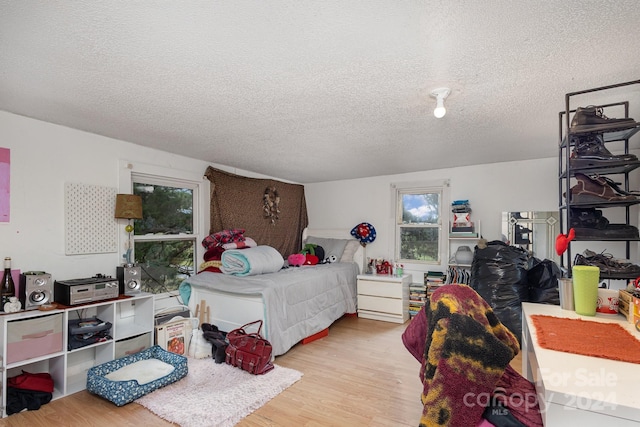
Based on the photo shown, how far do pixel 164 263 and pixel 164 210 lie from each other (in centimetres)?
58

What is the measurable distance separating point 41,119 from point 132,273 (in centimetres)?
141

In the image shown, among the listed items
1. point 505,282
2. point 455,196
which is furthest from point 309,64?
point 455,196

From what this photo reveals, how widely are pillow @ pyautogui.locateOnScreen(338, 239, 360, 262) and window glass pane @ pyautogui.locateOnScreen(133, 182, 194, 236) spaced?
2.20 meters

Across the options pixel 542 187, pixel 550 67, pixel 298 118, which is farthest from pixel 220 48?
pixel 542 187

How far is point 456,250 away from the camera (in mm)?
4246

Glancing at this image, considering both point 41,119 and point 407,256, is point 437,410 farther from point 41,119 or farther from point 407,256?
point 407,256

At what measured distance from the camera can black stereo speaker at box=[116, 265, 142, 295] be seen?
280 centimetres

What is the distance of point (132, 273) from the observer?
284 cm

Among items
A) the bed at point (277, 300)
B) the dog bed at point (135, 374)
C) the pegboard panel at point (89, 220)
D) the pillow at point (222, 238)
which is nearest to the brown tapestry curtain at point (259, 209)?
the pillow at point (222, 238)

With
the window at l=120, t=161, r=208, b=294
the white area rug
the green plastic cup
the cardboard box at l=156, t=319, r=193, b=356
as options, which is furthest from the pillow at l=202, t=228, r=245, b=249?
the green plastic cup

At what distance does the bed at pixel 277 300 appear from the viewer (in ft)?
9.64

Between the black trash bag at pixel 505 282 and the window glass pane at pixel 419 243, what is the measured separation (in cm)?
119

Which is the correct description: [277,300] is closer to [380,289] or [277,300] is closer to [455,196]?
[380,289]

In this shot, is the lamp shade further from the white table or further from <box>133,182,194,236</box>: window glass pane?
the white table
